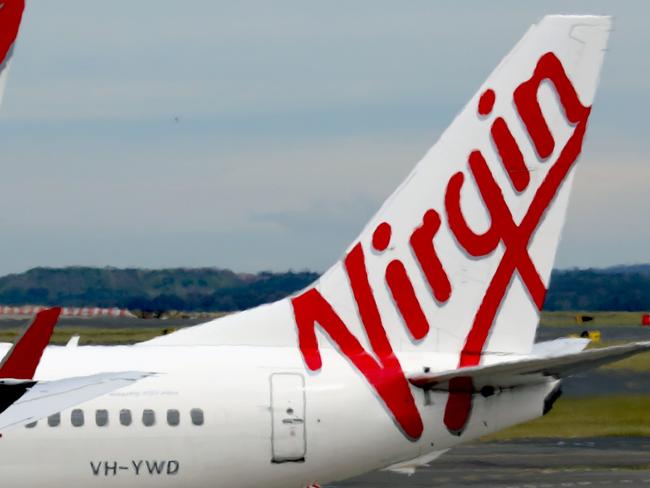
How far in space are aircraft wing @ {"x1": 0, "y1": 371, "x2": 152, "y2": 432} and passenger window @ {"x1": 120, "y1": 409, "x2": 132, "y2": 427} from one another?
2538mm

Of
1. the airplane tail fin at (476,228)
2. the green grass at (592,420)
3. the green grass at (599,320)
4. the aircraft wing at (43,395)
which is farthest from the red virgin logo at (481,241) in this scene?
the green grass at (599,320)

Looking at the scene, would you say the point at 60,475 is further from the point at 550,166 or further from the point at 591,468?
the point at 591,468

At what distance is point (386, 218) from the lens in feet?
89.7

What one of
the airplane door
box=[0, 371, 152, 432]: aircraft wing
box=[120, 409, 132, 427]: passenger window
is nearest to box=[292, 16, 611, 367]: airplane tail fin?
the airplane door

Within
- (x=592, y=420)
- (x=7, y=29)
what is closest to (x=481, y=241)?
(x=7, y=29)

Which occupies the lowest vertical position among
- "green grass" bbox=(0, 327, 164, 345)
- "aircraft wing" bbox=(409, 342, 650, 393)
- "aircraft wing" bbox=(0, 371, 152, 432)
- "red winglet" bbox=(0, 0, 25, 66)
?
"aircraft wing" bbox=(0, 371, 152, 432)

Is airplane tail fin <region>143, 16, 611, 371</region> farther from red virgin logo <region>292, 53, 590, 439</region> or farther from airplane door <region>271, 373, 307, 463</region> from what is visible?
airplane door <region>271, 373, 307, 463</region>

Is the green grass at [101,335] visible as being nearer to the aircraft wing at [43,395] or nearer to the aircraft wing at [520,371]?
the aircraft wing at [520,371]

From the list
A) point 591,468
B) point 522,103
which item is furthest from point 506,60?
point 591,468

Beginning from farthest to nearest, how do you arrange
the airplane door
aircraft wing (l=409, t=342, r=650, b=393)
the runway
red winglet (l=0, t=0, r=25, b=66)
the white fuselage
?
the runway, the airplane door, the white fuselage, aircraft wing (l=409, t=342, r=650, b=393), red winglet (l=0, t=0, r=25, b=66)

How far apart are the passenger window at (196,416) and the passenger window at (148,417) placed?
607 millimetres

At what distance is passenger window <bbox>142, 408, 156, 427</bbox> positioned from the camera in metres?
25.6

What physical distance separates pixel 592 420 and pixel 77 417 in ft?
107

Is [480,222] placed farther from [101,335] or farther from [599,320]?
[599,320]
